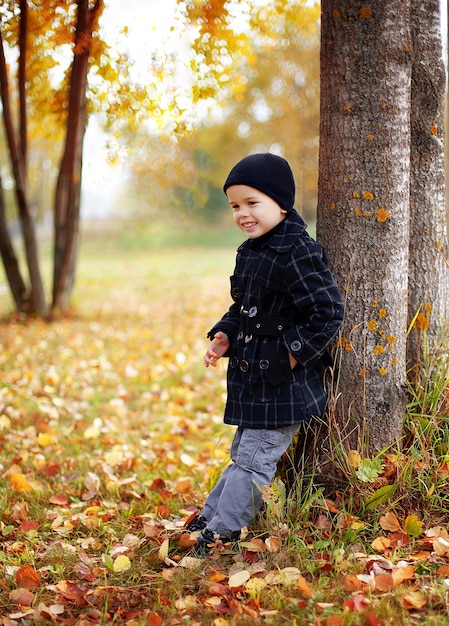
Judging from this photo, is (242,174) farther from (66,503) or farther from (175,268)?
(175,268)

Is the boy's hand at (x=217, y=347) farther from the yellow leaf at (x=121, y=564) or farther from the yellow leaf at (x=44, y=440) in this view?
the yellow leaf at (x=44, y=440)

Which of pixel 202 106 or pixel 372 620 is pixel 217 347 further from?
pixel 202 106

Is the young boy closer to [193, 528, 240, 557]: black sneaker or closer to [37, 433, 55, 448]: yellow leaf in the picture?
[193, 528, 240, 557]: black sneaker

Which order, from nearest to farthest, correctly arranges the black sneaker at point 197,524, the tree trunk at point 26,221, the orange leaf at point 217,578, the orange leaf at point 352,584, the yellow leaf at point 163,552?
the orange leaf at point 352,584
the orange leaf at point 217,578
the yellow leaf at point 163,552
the black sneaker at point 197,524
the tree trunk at point 26,221

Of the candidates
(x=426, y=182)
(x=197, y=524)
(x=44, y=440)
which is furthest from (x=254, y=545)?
(x=44, y=440)

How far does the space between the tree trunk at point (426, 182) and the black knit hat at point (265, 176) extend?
2.53 ft

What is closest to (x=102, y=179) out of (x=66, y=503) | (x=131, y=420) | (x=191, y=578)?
(x=131, y=420)

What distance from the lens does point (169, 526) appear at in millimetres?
2926

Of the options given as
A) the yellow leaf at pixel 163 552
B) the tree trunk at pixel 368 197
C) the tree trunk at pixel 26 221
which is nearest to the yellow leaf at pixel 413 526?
the tree trunk at pixel 368 197

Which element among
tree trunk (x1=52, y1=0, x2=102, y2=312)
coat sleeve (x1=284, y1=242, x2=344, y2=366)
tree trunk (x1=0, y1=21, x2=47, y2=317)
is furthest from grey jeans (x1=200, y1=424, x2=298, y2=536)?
tree trunk (x1=0, y1=21, x2=47, y2=317)

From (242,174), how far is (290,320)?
0.61 metres

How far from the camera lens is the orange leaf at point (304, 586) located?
87.7 inches

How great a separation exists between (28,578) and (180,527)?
0.69m

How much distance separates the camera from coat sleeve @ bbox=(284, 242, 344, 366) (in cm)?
247
